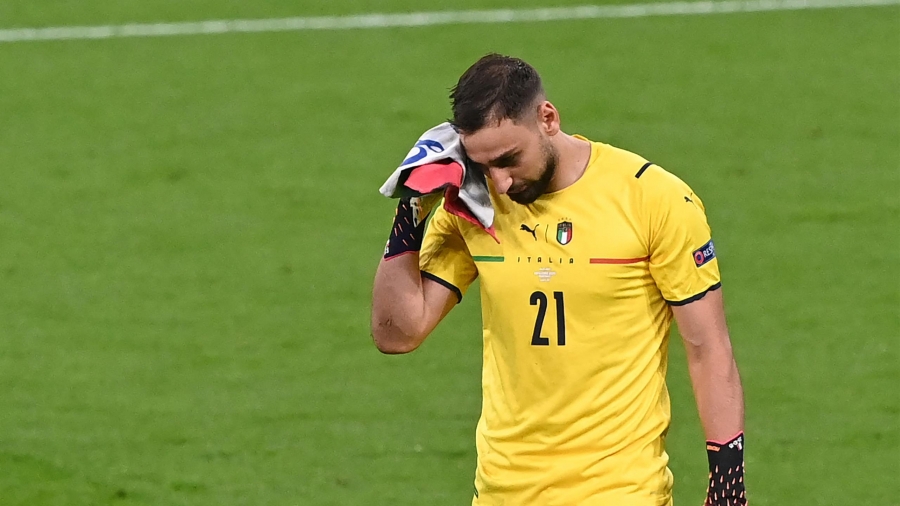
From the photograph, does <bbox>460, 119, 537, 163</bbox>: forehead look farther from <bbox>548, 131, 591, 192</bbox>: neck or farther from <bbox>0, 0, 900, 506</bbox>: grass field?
<bbox>0, 0, 900, 506</bbox>: grass field

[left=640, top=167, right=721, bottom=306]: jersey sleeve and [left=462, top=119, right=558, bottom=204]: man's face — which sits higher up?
[left=462, top=119, right=558, bottom=204]: man's face

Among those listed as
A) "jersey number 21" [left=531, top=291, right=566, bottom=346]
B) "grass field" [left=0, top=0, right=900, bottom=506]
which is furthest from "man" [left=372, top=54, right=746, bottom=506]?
"grass field" [left=0, top=0, right=900, bottom=506]

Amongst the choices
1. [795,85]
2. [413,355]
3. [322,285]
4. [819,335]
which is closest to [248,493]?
[413,355]

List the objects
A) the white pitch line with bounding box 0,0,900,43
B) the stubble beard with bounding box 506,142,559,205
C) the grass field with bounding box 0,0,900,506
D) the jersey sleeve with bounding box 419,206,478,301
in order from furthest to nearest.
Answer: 1. the white pitch line with bounding box 0,0,900,43
2. the grass field with bounding box 0,0,900,506
3. the jersey sleeve with bounding box 419,206,478,301
4. the stubble beard with bounding box 506,142,559,205

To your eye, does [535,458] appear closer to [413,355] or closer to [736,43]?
[413,355]

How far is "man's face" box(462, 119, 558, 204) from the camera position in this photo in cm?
411

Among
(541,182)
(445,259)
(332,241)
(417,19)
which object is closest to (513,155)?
(541,182)

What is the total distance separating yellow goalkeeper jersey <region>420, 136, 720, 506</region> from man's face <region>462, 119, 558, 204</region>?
4.9 inches

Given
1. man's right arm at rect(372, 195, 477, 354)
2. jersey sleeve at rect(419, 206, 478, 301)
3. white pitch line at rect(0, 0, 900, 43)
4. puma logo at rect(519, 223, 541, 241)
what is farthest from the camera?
white pitch line at rect(0, 0, 900, 43)

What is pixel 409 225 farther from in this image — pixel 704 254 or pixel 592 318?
pixel 704 254

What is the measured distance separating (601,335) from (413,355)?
3.99 metres

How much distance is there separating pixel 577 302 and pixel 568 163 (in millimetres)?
394

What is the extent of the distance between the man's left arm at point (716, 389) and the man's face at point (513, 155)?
1.78ft

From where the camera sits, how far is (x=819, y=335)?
8258 millimetres
